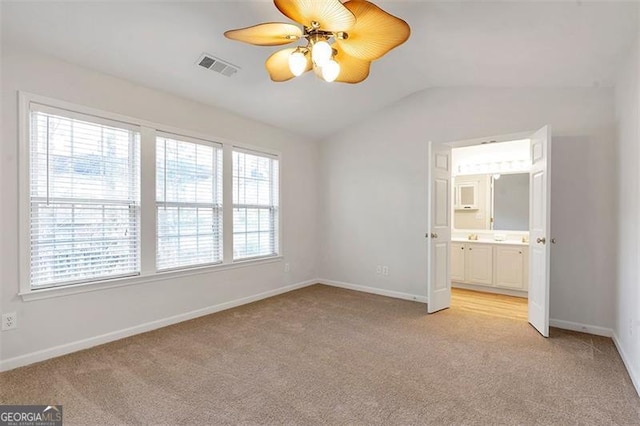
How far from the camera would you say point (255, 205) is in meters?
4.62

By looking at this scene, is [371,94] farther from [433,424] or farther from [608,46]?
[433,424]

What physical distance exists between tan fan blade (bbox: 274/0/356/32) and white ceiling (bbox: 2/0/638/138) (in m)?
0.94

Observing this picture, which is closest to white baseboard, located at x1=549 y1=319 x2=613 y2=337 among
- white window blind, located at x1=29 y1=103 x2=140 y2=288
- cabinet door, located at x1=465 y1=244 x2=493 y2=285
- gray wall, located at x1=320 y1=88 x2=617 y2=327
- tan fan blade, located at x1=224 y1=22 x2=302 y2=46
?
gray wall, located at x1=320 y1=88 x2=617 y2=327

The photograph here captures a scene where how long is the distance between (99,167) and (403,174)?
12.5 ft

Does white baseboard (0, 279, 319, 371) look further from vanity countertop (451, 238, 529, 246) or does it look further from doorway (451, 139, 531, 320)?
vanity countertop (451, 238, 529, 246)

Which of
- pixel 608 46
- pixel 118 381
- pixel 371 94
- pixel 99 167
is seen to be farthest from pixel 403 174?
pixel 118 381

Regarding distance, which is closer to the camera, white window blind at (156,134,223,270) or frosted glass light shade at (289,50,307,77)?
frosted glass light shade at (289,50,307,77)

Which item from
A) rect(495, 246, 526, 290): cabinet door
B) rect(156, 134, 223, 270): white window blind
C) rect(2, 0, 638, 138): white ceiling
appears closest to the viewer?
rect(2, 0, 638, 138): white ceiling

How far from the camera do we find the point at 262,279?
4.70 m

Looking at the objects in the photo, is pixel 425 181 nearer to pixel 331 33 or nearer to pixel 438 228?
pixel 438 228

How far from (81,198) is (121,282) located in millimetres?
899

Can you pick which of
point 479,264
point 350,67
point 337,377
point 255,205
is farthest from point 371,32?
point 479,264

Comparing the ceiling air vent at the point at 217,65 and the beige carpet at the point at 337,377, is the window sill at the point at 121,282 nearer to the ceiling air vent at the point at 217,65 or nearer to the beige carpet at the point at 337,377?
the beige carpet at the point at 337,377

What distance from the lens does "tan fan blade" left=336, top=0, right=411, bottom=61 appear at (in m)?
1.81
